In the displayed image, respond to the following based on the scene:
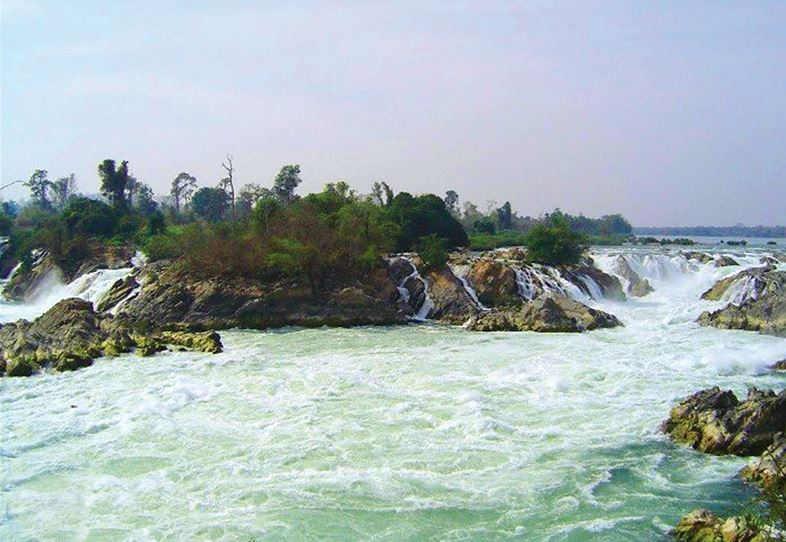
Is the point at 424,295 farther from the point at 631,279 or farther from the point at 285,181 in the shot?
the point at 285,181

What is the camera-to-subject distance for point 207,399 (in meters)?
16.4

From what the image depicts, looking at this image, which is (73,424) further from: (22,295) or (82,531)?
(22,295)

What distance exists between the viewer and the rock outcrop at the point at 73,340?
19859 millimetres

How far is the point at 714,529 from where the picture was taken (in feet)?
28.5

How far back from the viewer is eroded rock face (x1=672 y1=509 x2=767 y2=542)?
8.30m

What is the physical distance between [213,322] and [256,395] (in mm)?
10727

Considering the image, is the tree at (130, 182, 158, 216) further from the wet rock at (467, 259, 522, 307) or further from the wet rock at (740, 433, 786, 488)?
the wet rock at (740, 433, 786, 488)

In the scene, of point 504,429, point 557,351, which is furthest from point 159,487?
point 557,351

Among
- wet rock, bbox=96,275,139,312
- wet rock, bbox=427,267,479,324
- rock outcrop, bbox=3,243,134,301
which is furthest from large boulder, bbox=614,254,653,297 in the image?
rock outcrop, bbox=3,243,134,301

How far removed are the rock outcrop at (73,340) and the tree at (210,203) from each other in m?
49.5

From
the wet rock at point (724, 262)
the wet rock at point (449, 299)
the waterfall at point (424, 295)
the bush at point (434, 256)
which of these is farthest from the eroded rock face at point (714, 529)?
the wet rock at point (724, 262)

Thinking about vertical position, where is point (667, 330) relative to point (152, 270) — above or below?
below

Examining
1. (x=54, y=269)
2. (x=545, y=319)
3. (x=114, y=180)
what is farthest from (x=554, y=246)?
(x=114, y=180)

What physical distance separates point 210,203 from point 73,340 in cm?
5600
